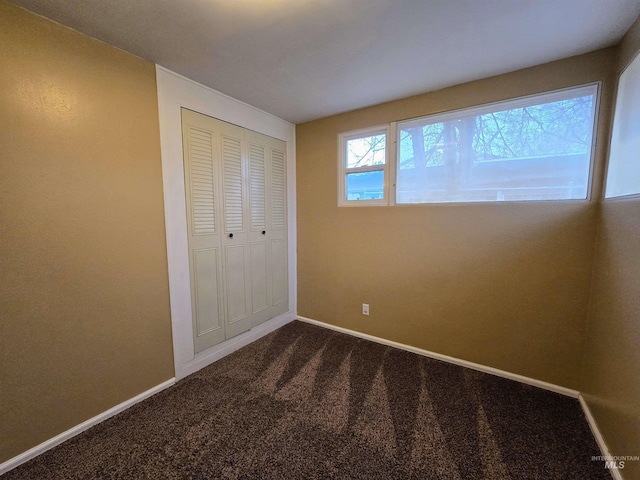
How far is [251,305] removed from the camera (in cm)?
262

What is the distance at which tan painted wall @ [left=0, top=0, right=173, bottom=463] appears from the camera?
128cm

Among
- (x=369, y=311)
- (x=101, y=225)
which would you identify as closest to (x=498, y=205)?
(x=369, y=311)

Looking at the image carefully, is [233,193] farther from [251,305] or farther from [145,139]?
[251,305]

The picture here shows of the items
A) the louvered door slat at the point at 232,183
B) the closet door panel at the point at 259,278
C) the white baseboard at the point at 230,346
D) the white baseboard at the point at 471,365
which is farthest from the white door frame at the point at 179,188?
the white baseboard at the point at 471,365

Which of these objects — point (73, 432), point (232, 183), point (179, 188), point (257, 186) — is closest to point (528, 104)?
point (257, 186)

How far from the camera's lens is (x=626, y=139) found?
4.70 feet

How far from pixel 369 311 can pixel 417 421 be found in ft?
3.76

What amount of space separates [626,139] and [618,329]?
42.3 inches

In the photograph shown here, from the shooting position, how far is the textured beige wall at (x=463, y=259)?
69.8 inches

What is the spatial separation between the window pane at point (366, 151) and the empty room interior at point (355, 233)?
0.03 metres

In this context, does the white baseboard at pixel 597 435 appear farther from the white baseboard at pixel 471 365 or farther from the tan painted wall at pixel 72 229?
the tan painted wall at pixel 72 229

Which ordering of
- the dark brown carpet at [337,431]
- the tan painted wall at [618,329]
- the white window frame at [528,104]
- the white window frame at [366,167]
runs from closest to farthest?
the tan painted wall at [618,329] < the dark brown carpet at [337,431] < the white window frame at [528,104] < the white window frame at [366,167]

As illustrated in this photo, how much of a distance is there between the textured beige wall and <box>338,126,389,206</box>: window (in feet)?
0.29

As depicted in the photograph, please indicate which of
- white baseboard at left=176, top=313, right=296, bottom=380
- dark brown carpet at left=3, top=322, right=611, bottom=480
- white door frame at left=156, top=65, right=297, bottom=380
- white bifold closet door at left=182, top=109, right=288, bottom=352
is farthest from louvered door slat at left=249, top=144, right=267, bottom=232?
dark brown carpet at left=3, top=322, right=611, bottom=480
